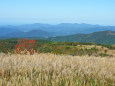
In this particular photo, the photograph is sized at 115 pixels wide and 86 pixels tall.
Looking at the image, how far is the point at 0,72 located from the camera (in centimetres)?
333

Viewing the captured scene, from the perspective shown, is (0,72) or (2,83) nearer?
(2,83)

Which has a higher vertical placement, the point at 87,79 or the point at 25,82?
the point at 25,82

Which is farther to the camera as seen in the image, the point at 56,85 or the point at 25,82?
the point at 56,85

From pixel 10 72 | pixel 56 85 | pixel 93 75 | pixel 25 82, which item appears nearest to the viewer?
pixel 25 82

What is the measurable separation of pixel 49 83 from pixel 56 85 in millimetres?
145

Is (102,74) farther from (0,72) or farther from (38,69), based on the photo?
(0,72)

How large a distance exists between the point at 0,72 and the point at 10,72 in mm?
220

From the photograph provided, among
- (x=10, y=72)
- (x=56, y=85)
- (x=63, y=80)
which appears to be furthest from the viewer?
(x=10, y=72)

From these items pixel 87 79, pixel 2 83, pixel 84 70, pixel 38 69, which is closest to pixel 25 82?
pixel 2 83

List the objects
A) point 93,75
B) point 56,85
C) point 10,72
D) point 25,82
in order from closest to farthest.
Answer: point 25,82 < point 56,85 < point 10,72 < point 93,75

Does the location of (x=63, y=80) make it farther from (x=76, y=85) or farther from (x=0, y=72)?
(x=0, y=72)

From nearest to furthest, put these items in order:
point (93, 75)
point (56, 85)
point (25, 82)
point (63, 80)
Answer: point (25, 82)
point (56, 85)
point (63, 80)
point (93, 75)

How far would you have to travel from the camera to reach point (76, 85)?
272 cm

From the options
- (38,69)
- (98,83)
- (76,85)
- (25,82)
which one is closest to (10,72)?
(38,69)
